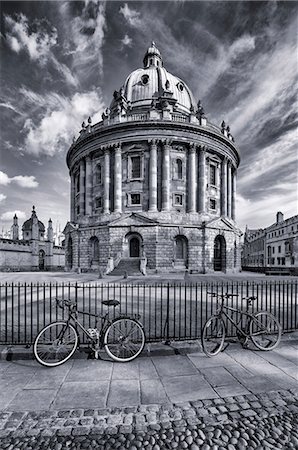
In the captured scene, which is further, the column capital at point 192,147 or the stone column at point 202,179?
the stone column at point 202,179

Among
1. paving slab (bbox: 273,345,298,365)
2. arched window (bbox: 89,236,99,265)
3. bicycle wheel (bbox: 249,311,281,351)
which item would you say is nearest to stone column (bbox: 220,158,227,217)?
arched window (bbox: 89,236,99,265)

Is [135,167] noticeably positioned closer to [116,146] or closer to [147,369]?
[116,146]

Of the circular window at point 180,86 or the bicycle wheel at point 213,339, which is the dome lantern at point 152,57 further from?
the bicycle wheel at point 213,339

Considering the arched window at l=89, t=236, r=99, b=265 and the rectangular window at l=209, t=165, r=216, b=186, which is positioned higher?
the rectangular window at l=209, t=165, r=216, b=186

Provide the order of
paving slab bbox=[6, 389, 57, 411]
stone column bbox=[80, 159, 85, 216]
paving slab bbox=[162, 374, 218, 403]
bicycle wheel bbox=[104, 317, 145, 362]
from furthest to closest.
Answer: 1. stone column bbox=[80, 159, 85, 216]
2. bicycle wheel bbox=[104, 317, 145, 362]
3. paving slab bbox=[162, 374, 218, 403]
4. paving slab bbox=[6, 389, 57, 411]

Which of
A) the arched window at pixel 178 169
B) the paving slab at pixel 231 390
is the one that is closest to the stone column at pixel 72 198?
the arched window at pixel 178 169

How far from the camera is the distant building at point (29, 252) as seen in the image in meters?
38.8

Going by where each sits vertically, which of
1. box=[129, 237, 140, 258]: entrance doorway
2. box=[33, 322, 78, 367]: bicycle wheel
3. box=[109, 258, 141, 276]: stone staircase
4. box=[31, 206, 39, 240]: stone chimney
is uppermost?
box=[31, 206, 39, 240]: stone chimney

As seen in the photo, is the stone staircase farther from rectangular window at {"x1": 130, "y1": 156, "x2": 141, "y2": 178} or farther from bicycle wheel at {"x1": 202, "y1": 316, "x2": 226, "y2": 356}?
bicycle wheel at {"x1": 202, "y1": 316, "x2": 226, "y2": 356}

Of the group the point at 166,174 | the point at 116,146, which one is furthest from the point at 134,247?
the point at 116,146

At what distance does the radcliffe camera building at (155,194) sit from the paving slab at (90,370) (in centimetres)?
2058

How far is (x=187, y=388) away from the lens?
152 inches

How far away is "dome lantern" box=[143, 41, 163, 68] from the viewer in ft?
150

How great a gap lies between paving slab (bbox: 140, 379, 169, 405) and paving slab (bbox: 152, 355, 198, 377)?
0.31 metres
